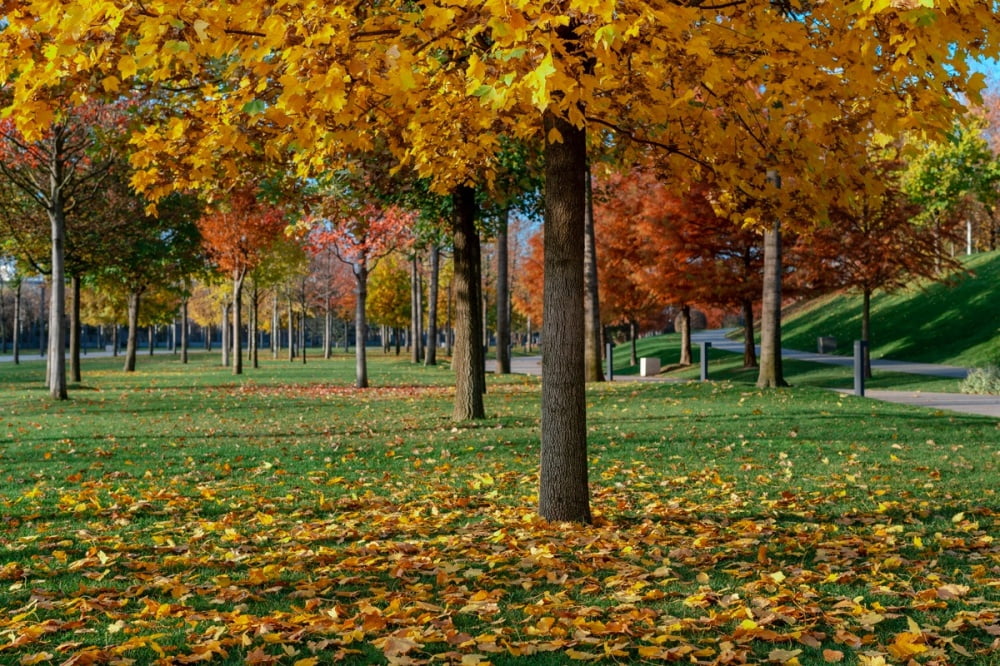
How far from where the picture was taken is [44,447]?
10820 mm

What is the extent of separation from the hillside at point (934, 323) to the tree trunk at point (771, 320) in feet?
29.2

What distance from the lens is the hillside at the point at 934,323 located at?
2700 centimetres

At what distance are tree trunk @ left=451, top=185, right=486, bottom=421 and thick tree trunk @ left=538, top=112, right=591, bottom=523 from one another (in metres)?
7.15

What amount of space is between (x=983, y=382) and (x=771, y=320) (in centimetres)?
478

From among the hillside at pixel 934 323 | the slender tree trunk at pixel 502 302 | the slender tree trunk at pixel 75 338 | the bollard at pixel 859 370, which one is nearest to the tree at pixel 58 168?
the slender tree trunk at pixel 75 338

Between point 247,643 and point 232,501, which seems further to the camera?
point 232,501

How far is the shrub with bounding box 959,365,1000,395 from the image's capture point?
18.0 meters

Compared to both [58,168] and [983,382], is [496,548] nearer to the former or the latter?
[983,382]

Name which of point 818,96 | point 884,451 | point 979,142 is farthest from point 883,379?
point 979,142

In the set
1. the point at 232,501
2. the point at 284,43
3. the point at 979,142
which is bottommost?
the point at 232,501

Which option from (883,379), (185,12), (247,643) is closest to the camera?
(247,643)

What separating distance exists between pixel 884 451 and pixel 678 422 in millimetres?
3512

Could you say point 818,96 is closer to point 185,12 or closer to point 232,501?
point 185,12

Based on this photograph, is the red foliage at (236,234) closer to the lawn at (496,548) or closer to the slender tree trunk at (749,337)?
the slender tree trunk at (749,337)
